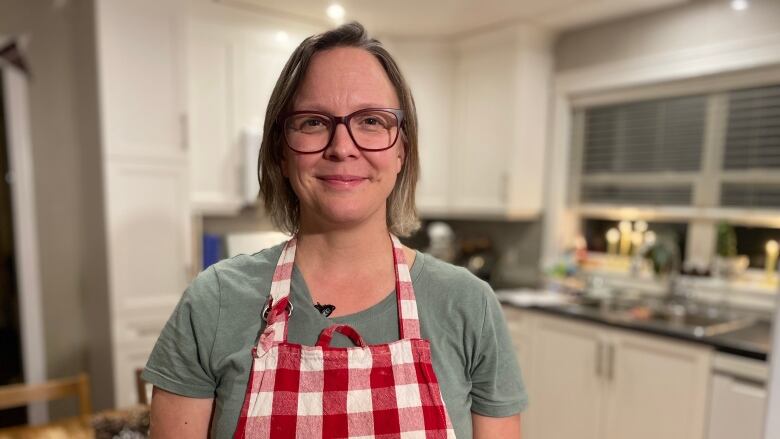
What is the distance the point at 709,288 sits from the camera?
2248mm

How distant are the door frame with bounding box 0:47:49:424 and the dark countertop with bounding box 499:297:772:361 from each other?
2.32 metres

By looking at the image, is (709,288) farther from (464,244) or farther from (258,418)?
(258,418)

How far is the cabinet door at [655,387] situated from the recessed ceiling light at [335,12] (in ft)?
5.53

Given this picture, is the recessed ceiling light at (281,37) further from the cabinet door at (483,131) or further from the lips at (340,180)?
the cabinet door at (483,131)

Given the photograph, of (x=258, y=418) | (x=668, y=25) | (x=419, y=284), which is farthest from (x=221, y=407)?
(x=668, y=25)

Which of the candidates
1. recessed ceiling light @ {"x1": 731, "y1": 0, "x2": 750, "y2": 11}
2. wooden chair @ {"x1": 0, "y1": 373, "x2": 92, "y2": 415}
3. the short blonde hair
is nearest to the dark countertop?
recessed ceiling light @ {"x1": 731, "y1": 0, "x2": 750, "y2": 11}

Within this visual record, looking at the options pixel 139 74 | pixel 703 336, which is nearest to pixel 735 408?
pixel 703 336

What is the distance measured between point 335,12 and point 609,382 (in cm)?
184

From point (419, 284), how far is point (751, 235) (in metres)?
2.17

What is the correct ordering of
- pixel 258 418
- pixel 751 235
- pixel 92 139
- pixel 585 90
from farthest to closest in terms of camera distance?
pixel 585 90, pixel 751 235, pixel 92 139, pixel 258 418

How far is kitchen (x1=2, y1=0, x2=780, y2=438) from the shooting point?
188cm

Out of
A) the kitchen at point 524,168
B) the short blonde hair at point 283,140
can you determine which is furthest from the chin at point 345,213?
the kitchen at point 524,168

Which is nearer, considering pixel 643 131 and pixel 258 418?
pixel 258 418

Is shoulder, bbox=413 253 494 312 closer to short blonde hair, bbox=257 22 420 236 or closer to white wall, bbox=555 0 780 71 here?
short blonde hair, bbox=257 22 420 236
